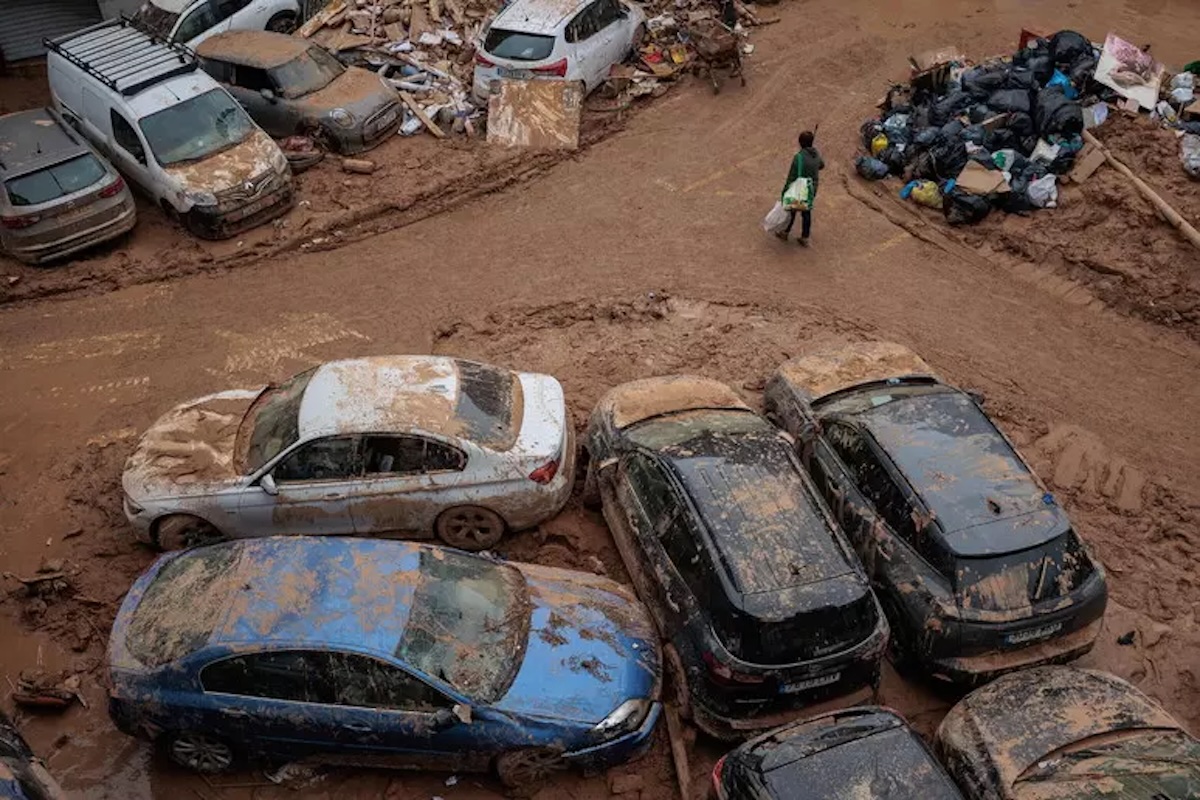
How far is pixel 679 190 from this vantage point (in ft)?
43.9

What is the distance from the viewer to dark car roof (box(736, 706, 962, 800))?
6.29 meters

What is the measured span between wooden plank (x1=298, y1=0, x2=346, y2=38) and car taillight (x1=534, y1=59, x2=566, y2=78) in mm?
4151

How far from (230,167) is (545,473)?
6.69 m

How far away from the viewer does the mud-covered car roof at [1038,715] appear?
680 centimetres

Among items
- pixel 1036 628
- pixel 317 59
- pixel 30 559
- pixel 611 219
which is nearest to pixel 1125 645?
pixel 1036 628

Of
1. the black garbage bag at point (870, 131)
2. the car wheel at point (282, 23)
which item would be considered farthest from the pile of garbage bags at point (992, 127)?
the car wheel at point (282, 23)

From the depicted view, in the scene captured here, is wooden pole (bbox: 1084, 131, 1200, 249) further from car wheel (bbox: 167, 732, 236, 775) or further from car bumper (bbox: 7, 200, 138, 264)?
car bumper (bbox: 7, 200, 138, 264)

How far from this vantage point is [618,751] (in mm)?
7047

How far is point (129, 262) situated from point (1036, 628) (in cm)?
1064

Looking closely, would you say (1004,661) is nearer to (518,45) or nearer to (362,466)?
(362,466)

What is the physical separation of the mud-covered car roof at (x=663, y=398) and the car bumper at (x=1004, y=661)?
2.71 metres

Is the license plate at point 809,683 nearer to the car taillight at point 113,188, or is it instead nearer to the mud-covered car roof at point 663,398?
the mud-covered car roof at point 663,398

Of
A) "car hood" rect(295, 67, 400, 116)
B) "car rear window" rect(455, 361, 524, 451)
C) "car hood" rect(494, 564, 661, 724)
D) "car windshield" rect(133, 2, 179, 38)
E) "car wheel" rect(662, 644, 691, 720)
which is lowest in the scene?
"car wheel" rect(662, 644, 691, 720)

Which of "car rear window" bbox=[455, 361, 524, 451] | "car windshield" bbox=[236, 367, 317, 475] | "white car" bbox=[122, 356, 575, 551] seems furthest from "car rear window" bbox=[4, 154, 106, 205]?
"car rear window" bbox=[455, 361, 524, 451]
